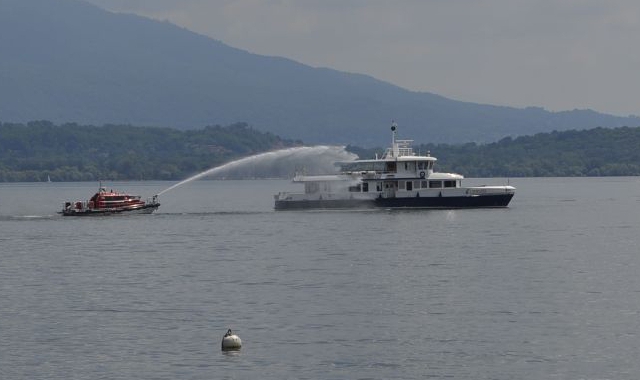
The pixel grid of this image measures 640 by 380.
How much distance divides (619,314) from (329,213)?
101 meters

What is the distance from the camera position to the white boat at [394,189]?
547ft

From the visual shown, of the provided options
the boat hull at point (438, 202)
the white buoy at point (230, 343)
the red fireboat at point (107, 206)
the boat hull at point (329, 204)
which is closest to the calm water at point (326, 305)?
the white buoy at point (230, 343)

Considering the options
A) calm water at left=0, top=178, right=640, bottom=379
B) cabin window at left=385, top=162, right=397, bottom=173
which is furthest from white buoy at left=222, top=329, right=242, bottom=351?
cabin window at left=385, top=162, right=397, bottom=173

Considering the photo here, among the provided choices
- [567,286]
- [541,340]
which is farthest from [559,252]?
[541,340]

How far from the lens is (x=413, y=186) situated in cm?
16812

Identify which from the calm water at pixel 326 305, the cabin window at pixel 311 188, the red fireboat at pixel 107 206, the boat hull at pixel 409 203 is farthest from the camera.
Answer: the cabin window at pixel 311 188

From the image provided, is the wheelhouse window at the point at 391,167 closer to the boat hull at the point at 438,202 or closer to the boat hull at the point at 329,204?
the boat hull at the point at 438,202

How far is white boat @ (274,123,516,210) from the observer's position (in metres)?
167

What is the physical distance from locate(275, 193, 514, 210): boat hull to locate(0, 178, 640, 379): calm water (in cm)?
2375

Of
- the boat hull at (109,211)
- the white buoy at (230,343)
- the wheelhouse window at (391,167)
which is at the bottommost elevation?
the white buoy at (230,343)

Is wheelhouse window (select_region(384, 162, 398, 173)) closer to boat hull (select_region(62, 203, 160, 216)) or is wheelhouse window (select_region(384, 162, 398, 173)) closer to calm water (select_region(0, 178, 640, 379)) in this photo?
calm water (select_region(0, 178, 640, 379))

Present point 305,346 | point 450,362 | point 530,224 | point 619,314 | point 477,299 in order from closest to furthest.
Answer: point 450,362, point 305,346, point 619,314, point 477,299, point 530,224

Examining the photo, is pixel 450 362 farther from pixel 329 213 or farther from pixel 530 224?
pixel 329 213

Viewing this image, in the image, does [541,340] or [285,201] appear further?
[285,201]
